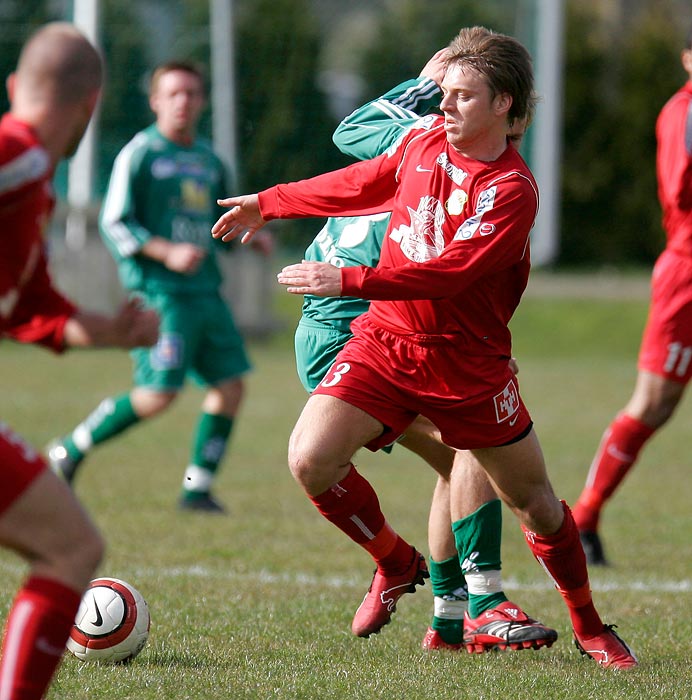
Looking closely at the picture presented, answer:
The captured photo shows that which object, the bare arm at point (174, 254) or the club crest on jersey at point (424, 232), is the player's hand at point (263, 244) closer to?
the bare arm at point (174, 254)

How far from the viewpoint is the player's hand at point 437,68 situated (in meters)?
4.55

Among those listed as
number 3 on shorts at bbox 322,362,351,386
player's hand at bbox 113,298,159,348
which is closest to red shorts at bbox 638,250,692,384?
number 3 on shorts at bbox 322,362,351,386

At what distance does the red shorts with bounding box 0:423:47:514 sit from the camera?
115 inches

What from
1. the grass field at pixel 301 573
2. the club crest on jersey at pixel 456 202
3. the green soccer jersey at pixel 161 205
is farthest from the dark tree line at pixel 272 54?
the club crest on jersey at pixel 456 202

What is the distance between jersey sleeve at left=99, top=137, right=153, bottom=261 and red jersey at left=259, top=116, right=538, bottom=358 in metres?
3.37

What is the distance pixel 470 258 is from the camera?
382 cm

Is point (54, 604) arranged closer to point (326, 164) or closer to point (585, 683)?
point (585, 683)

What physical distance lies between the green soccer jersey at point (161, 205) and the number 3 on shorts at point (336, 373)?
365 cm

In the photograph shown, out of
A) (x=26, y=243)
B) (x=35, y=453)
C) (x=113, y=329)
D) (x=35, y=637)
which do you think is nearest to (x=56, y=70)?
(x=26, y=243)

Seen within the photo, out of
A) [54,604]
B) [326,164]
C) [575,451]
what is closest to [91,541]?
[54,604]

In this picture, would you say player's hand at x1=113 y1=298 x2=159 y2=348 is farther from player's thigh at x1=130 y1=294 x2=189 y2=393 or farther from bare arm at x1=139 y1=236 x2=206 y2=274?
player's thigh at x1=130 y1=294 x2=189 y2=393

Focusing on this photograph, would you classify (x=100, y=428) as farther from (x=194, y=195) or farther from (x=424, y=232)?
(x=424, y=232)

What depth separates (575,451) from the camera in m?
10.3

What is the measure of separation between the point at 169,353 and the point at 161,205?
98cm
